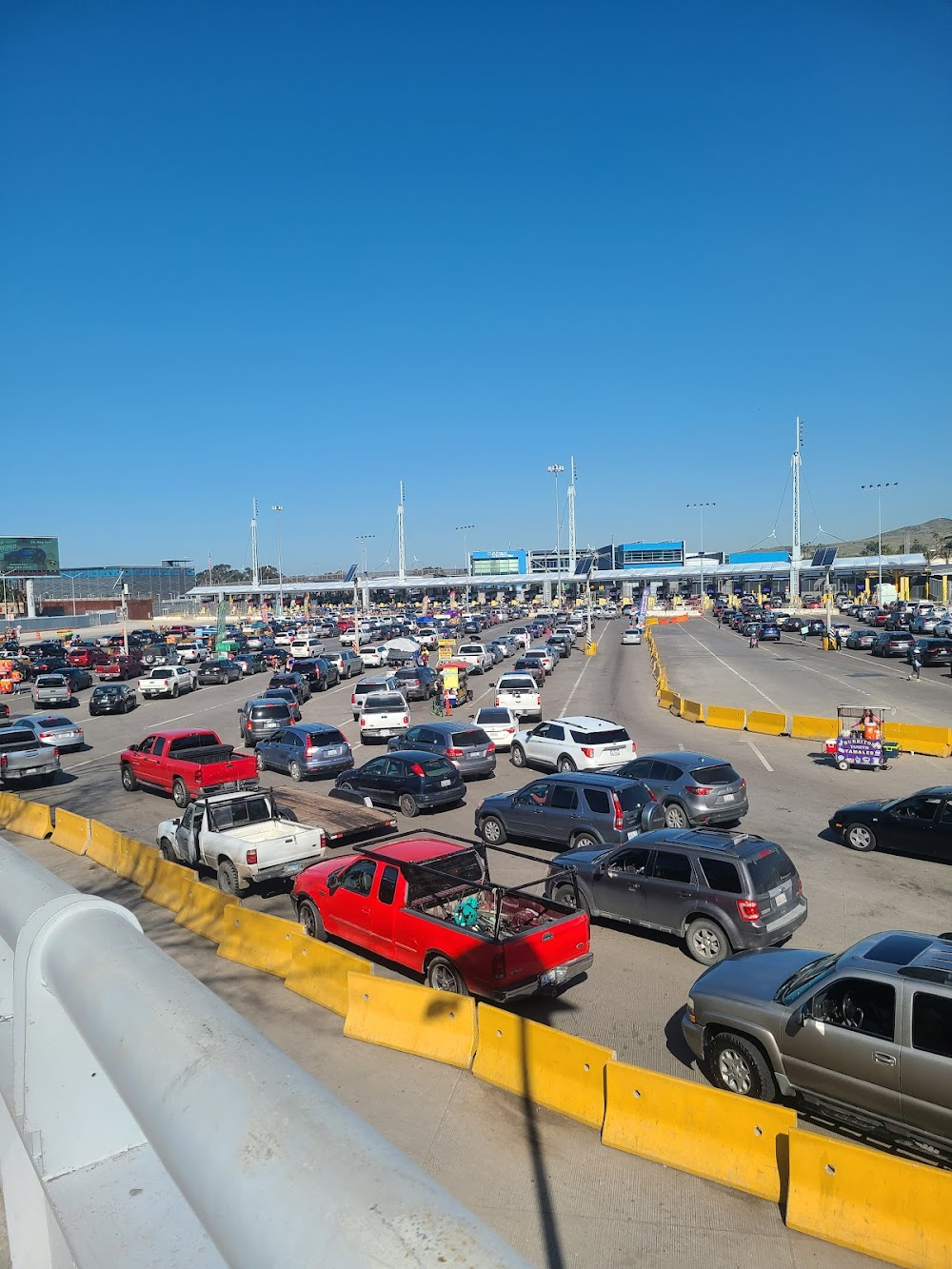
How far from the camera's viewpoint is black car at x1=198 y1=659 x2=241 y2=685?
47.5m

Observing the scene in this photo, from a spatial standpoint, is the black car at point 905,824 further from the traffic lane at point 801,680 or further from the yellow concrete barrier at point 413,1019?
the traffic lane at point 801,680

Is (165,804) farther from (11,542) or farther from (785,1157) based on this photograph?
(11,542)

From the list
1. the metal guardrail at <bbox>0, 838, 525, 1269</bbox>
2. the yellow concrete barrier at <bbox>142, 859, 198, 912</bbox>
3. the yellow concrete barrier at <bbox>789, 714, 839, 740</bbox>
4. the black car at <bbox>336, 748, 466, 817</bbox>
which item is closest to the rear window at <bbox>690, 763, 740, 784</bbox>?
the black car at <bbox>336, 748, 466, 817</bbox>

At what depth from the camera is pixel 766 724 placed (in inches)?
1088

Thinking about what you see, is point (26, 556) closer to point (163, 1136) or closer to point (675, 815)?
point (675, 815)

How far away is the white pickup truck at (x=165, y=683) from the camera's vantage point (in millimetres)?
42156

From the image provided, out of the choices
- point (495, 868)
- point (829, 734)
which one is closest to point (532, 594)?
point (829, 734)

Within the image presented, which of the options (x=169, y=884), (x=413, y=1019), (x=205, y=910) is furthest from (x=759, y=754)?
(x=413, y=1019)

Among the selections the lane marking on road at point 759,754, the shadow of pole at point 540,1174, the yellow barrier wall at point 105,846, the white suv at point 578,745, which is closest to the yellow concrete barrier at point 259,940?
the shadow of pole at point 540,1174

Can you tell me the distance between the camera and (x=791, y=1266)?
216 inches

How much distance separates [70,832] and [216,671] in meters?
31.5

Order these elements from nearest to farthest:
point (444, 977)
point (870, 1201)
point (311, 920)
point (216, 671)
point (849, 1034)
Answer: point (870, 1201) → point (849, 1034) → point (444, 977) → point (311, 920) → point (216, 671)

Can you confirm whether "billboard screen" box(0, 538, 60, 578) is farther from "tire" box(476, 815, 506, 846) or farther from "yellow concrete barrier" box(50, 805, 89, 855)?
"tire" box(476, 815, 506, 846)

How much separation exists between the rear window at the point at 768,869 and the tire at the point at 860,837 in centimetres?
495
